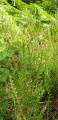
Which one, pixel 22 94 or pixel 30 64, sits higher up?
pixel 30 64

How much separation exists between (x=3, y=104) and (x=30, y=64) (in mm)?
488

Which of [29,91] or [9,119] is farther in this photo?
[9,119]

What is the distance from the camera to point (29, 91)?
107cm

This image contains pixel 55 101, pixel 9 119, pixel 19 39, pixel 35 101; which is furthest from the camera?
pixel 19 39

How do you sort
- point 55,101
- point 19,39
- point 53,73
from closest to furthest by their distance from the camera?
1. point 55,101
2. point 53,73
3. point 19,39

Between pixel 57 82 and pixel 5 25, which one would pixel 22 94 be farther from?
pixel 5 25

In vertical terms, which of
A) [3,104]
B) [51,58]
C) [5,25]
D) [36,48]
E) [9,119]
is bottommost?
[9,119]

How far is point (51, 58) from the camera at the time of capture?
1.74 meters

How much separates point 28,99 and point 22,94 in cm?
6

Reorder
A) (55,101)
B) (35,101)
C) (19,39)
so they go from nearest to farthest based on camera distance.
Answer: (35,101) < (55,101) < (19,39)

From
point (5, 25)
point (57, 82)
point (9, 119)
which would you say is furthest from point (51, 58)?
point (9, 119)

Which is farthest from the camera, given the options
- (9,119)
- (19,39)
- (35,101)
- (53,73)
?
(19,39)

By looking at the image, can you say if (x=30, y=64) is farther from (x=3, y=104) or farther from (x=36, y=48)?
(x=3, y=104)

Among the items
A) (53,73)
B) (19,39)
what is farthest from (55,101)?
(19,39)
